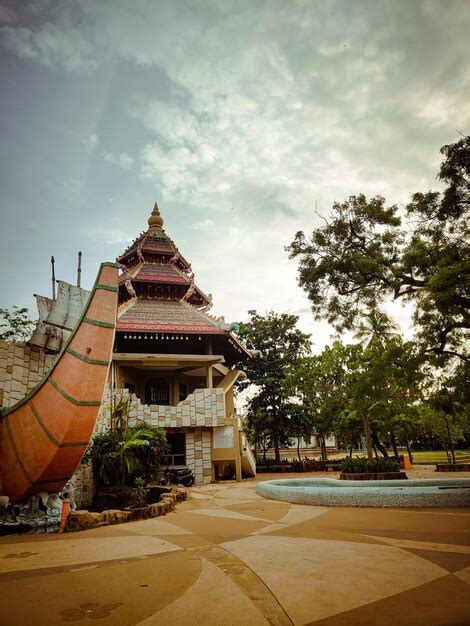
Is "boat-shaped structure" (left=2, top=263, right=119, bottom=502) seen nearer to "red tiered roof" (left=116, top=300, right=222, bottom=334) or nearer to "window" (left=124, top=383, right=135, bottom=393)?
"red tiered roof" (left=116, top=300, right=222, bottom=334)

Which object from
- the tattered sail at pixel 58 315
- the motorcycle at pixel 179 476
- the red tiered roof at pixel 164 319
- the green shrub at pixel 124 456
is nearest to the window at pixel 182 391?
the red tiered roof at pixel 164 319

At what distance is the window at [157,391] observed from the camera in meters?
20.7

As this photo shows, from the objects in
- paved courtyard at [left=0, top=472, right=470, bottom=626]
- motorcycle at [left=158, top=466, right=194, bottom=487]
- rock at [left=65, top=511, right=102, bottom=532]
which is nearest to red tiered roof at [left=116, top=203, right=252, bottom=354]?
motorcycle at [left=158, top=466, right=194, bottom=487]

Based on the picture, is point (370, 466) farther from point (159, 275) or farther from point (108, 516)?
point (159, 275)

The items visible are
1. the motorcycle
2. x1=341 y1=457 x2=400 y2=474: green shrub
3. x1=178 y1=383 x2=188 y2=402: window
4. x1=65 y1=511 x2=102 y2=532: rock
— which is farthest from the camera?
x1=178 y1=383 x2=188 y2=402: window

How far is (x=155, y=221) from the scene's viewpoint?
26.1m

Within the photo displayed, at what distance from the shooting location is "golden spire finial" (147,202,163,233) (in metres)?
25.5

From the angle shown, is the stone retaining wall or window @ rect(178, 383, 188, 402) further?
window @ rect(178, 383, 188, 402)

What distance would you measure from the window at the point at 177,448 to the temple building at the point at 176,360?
0.14 feet

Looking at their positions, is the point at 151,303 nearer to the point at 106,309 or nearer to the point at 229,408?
the point at 229,408

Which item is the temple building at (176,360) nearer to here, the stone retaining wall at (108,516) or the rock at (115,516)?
the stone retaining wall at (108,516)

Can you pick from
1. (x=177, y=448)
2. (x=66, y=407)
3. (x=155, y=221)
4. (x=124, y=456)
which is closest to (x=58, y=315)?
(x=66, y=407)

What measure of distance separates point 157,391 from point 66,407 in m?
13.9

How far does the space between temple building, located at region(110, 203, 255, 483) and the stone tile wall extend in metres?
6.44
